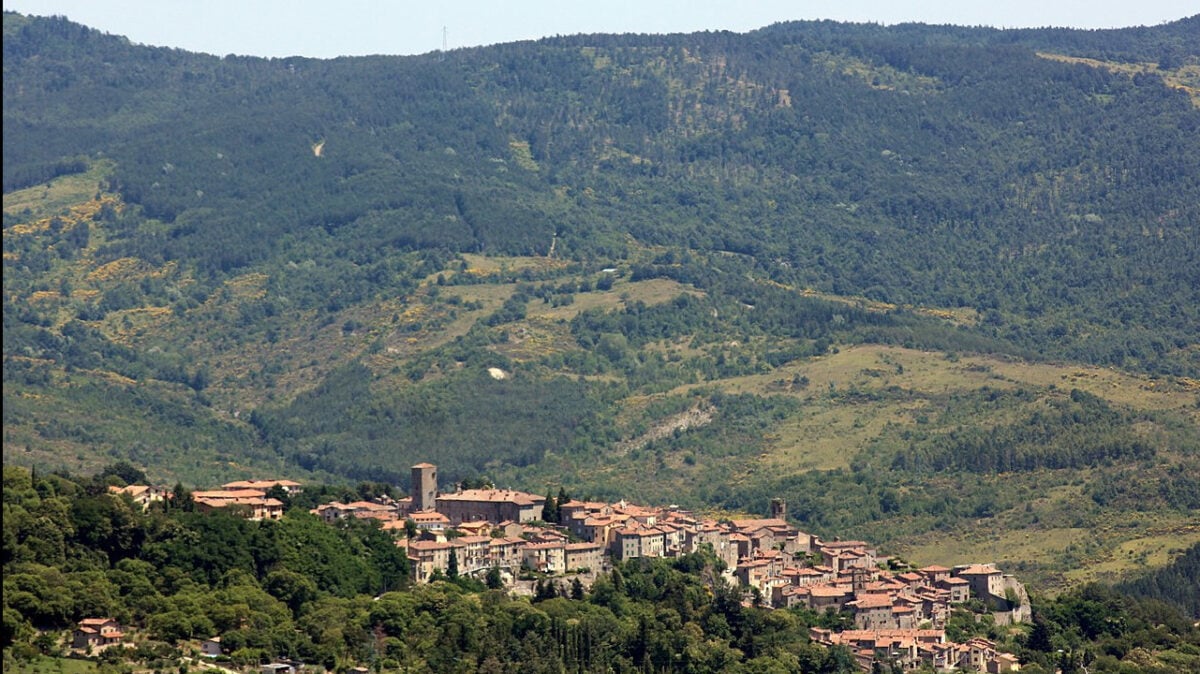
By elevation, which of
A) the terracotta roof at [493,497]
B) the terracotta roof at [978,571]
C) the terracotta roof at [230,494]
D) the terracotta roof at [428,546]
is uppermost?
the terracotta roof at [230,494]

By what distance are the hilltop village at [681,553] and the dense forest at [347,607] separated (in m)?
1.40

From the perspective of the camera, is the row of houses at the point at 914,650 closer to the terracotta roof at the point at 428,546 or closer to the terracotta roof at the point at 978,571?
the terracotta roof at the point at 978,571

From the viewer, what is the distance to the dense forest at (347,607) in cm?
9156

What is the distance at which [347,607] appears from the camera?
99.1 meters

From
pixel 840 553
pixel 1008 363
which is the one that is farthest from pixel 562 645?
pixel 1008 363

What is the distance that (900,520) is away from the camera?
161250 mm

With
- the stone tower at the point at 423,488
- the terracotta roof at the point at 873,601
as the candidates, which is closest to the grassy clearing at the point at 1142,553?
the terracotta roof at the point at 873,601

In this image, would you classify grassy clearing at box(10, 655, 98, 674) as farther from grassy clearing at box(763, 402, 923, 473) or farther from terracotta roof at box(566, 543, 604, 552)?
grassy clearing at box(763, 402, 923, 473)

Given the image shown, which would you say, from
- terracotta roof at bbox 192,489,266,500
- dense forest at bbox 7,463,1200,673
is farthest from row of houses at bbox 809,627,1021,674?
terracotta roof at bbox 192,489,266,500

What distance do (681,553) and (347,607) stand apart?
1985 cm

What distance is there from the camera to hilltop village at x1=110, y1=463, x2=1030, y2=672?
353 ft

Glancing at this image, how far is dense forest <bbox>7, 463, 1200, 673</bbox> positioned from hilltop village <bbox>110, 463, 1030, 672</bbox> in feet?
4.59

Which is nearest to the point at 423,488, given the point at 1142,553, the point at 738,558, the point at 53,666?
the point at 738,558

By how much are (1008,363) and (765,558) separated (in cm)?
8736
